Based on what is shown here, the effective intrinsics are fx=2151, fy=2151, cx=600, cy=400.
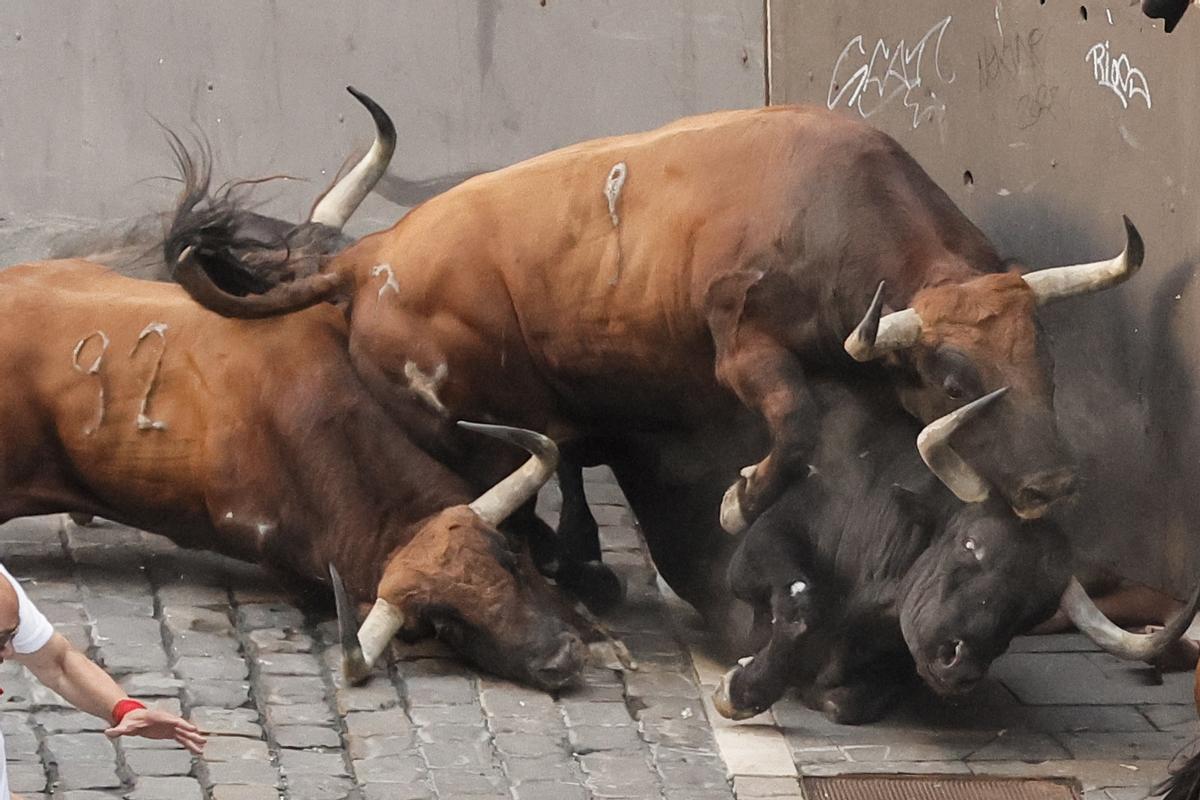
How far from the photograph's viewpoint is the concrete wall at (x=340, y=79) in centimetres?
996

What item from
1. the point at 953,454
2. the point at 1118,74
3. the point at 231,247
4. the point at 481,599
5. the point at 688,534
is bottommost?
the point at 688,534

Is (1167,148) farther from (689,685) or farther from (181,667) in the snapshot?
(181,667)

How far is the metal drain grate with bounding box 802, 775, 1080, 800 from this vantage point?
627 centimetres

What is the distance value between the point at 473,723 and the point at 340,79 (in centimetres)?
429

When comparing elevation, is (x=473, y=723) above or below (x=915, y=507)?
below

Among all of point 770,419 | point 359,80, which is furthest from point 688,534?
point 359,80

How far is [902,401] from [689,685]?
1.16 meters

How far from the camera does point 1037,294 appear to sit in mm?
6648

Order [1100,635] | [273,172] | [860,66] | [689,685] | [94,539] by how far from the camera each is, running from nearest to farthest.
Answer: [1100,635] < [689,685] < [94,539] < [860,66] < [273,172]

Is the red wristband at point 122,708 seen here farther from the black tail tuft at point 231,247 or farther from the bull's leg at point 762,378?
the black tail tuft at point 231,247

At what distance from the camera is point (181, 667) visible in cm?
690

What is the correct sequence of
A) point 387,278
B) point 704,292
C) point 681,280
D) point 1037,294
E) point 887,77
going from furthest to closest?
point 887,77
point 387,278
point 681,280
point 704,292
point 1037,294

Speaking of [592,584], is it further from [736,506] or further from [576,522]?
[736,506]

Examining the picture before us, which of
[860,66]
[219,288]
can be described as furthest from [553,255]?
[860,66]
